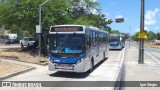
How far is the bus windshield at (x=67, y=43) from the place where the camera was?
62.1ft

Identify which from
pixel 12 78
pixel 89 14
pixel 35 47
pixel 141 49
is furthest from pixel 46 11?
pixel 89 14

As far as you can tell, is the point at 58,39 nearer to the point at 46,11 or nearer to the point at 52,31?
the point at 52,31

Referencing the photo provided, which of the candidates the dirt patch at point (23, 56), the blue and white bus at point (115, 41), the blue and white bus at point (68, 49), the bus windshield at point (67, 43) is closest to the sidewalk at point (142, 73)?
the blue and white bus at point (68, 49)

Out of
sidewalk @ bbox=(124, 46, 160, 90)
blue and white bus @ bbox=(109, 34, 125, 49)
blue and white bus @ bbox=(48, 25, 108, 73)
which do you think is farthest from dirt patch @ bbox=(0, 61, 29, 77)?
blue and white bus @ bbox=(109, 34, 125, 49)

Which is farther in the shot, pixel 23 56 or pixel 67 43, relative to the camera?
pixel 23 56

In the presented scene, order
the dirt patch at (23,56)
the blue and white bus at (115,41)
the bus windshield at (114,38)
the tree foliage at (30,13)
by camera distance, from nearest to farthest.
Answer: the dirt patch at (23,56) → the tree foliage at (30,13) → the blue and white bus at (115,41) → the bus windshield at (114,38)

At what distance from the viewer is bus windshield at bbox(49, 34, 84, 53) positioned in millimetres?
18922

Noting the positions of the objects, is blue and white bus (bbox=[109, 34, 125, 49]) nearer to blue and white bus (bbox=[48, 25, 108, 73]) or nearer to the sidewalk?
the sidewalk

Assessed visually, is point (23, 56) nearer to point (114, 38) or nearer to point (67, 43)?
point (67, 43)

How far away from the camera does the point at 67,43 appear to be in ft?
62.5

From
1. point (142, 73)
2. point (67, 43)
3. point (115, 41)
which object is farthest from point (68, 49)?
point (115, 41)

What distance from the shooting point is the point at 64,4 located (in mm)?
35469

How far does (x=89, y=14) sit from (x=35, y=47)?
1959 centimetres

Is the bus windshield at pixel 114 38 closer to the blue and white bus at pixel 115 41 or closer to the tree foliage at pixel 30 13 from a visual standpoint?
the blue and white bus at pixel 115 41
